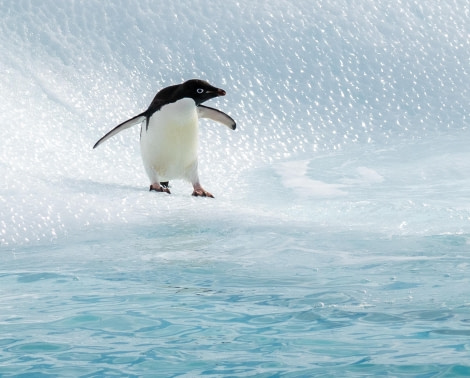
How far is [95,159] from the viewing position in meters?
4.95

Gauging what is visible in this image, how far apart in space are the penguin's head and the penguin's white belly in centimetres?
3

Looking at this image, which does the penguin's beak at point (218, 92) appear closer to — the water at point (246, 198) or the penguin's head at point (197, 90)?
the penguin's head at point (197, 90)

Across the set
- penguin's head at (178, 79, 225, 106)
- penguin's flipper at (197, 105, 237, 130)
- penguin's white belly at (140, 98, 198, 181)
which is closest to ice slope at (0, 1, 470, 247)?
penguin's white belly at (140, 98, 198, 181)

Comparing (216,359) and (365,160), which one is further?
(365,160)

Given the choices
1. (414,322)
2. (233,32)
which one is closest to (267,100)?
(233,32)

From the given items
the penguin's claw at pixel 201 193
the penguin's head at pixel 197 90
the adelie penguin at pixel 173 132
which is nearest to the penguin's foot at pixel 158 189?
the adelie penguin at pixel 173 132

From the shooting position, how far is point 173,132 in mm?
Result: 4469

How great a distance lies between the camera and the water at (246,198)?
2.29 meters

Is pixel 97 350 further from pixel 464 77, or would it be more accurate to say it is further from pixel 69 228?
pixel 464 77

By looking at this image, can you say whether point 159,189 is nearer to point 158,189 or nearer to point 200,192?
point 158,189

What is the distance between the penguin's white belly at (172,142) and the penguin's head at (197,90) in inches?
1.0

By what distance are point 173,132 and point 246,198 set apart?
43 cm

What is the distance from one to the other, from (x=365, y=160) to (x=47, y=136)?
1.64 m

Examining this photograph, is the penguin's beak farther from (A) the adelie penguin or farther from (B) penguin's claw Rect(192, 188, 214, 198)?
(B) penguin's claw Rect(192, 188, 214, 198)
